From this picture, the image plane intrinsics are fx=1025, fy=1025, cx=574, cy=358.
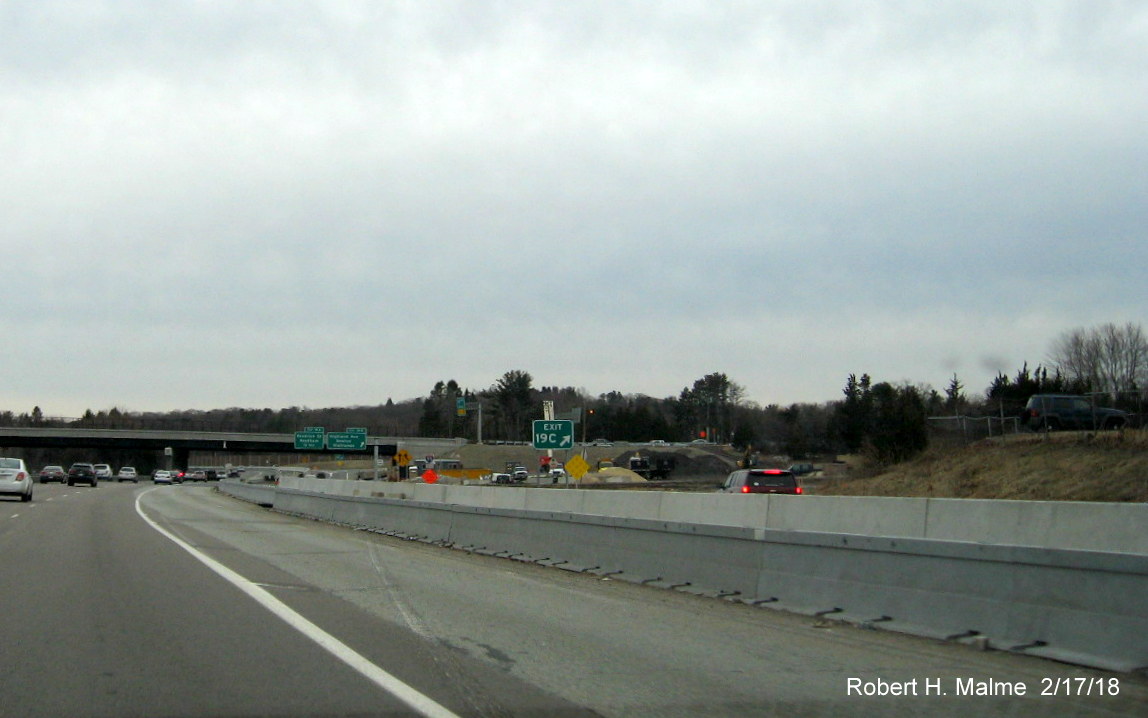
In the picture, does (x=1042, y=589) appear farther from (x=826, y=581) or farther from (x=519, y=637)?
(x=519, y=637)

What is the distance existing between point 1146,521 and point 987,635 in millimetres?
2465

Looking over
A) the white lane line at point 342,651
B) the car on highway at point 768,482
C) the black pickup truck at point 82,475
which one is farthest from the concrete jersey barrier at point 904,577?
the black pickup truck at point 82,475

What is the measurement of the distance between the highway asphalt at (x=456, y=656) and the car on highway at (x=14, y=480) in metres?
26.8

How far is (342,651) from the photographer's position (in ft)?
29.8

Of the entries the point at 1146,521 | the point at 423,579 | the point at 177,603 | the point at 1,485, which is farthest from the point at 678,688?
the point at 1,485

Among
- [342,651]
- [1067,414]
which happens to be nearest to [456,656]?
[342,651]

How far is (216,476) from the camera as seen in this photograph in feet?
391

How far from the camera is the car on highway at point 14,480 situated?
38672 mm

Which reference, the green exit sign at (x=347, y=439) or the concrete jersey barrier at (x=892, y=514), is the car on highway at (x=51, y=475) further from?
the concrete jersey barrier at (x=892, y=514)

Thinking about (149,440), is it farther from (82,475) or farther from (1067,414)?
(1067,414)

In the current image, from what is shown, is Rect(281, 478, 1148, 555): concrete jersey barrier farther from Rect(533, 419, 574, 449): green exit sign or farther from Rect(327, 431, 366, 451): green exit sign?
Rect(327, 431, 366, 451): green exit sign

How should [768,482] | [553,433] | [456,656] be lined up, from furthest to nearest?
1. [553,433]
2. [768,482]
3. [456,656]

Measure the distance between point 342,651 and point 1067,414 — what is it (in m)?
38.3

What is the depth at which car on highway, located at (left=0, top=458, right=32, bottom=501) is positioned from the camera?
1523 inches
